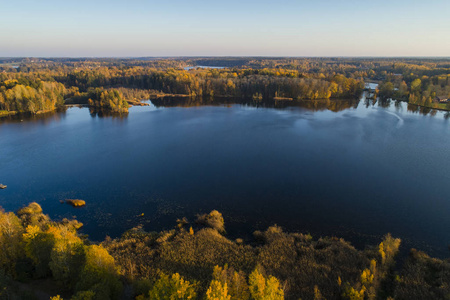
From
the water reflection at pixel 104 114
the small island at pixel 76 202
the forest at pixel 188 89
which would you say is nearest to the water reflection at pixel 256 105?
the water reflection at pixel 104 114

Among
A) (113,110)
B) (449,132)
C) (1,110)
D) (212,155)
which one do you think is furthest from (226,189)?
(1,110)

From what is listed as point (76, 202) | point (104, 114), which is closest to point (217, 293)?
point (76, 202)

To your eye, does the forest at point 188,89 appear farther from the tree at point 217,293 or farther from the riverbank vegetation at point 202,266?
the tree at point 217,293

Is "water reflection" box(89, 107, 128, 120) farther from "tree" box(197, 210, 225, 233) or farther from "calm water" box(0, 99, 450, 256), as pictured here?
"tree" box(197, 210, 225, 233)

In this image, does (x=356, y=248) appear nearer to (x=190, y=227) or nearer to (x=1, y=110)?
(x=190, y=227)

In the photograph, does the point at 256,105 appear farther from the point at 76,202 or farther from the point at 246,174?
the point at 76,202

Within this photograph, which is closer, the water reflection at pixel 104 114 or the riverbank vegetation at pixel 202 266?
the riverbank vegetation at pixel 202 266

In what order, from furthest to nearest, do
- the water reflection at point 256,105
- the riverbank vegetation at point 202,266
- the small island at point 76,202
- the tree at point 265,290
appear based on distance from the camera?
the water reflection at point 256,105 → the small island at point 76,202 → the riverbank vegetation at point 202,266 → the tree at point 265,290
